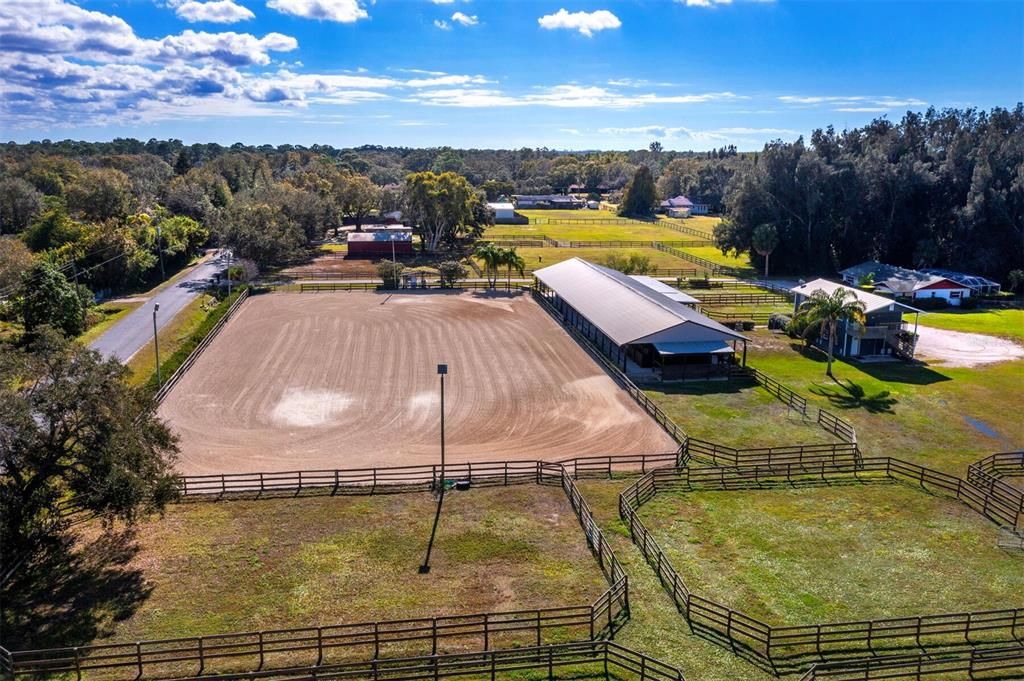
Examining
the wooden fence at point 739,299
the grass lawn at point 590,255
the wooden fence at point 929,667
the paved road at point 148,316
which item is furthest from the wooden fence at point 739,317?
the paved road at point 148,316

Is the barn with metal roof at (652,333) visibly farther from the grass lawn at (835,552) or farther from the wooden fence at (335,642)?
the wooden fence at (335,642)

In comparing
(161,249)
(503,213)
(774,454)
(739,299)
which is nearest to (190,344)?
(161,249)

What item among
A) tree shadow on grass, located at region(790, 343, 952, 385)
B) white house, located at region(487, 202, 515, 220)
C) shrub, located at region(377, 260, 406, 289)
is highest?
white house, located at region(487, 202, 515, 220)

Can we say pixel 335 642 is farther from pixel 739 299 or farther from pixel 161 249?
pixel 161 249

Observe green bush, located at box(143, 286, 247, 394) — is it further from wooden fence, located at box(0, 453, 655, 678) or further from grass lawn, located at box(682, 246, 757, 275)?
grass lawn, located at box(682, 246, 757, 275)

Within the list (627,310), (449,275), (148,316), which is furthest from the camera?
(449,275)

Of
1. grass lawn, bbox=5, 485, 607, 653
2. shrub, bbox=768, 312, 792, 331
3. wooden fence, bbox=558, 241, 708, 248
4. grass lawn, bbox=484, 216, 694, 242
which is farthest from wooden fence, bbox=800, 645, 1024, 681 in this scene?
grass lawn, bbox=484, 216, 694, 242
